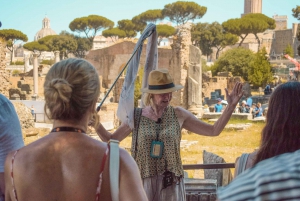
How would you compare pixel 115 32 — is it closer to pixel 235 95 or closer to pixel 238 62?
pixel 238 62

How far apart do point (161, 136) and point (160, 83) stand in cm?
37

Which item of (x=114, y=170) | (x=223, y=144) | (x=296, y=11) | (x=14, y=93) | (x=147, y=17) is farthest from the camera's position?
(x=147, y=17)

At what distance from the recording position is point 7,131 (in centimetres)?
191

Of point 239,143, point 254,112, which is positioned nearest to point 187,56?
point 254,112

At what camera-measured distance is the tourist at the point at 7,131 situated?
1.89m

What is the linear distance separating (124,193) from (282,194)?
0.60 m

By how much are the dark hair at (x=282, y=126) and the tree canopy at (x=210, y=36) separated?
51.1 m

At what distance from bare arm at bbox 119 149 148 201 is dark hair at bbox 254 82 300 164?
0.40m

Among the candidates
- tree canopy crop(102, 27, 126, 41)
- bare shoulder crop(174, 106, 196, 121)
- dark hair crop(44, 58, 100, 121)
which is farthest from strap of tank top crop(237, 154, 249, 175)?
tree canopy crop(102, 27, 126, 41)

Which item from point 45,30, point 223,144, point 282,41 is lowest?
point 223,144

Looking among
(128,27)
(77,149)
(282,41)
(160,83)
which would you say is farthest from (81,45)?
(77,149)

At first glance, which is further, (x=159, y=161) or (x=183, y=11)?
(x=183, y=11)

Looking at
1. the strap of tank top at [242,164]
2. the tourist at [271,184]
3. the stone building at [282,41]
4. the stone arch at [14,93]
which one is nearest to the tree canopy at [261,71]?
the stone arch at [14,93]

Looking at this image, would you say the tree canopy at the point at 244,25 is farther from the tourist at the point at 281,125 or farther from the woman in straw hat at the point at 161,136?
the tourist at the point at 281,125
